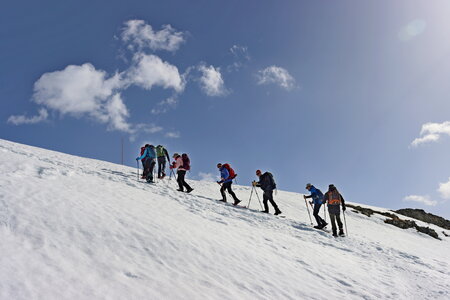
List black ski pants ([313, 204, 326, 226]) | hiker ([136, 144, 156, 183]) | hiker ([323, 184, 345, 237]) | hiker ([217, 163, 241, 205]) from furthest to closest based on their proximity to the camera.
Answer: hiker ([136, 144, 156, 183]) → hiker ([217, 163, 241, 205]) → black ski pants ([313, 204, 326, 226]) → hiker ([323, 184, 345, 237])

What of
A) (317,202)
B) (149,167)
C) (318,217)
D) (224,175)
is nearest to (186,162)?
(224,175)

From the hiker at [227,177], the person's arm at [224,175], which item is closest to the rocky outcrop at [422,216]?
the hiker at [227,177]

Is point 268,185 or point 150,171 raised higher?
point 150,171

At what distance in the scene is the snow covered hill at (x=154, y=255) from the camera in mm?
Result: 3707

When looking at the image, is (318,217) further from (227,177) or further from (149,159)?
(149,159)

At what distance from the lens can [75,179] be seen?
9.50 metres

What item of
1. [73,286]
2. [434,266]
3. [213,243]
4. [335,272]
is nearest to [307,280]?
[335,272]

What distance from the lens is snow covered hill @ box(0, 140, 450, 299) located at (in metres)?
3.71

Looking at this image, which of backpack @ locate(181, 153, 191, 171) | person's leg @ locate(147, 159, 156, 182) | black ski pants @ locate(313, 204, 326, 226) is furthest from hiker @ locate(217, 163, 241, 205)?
black ski pants @ locate(313, 204, 326, 226)

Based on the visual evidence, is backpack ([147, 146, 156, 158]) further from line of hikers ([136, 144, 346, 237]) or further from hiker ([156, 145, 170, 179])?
hiker ([156, 145, 170, 179])

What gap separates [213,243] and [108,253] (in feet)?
7.91

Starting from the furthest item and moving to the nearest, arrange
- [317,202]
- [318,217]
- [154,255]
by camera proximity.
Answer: [317,202] < [318,217] < [154,255]

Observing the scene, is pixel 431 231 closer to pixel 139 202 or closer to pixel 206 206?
pixel 206 206

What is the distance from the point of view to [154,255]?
4.92 metres
